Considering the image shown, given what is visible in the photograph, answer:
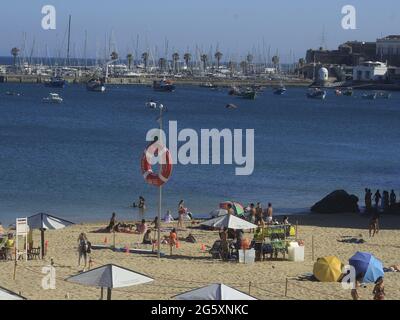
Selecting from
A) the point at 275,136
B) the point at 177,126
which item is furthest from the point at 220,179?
the point at 177,126

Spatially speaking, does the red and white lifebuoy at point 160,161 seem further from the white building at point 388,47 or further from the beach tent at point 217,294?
the white building at point 388,47

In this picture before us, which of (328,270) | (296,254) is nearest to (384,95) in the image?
(296,254)

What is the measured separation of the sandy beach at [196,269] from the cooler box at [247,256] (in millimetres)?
196

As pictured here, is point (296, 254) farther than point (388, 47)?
No

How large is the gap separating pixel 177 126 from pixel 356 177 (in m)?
40.7

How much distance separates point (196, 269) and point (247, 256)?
4.85ft

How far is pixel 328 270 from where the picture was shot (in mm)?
19688

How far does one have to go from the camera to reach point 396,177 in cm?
5150

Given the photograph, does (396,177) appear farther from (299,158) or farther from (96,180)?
(96,180)

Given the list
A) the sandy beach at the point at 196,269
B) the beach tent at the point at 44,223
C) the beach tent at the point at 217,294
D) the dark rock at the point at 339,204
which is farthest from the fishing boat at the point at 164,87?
the beach tent at the point at 217,294

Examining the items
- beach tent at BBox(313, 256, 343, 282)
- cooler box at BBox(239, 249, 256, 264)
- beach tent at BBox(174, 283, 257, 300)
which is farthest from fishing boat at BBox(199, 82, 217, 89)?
beach tent at BBox(174, 283, 257, 300)

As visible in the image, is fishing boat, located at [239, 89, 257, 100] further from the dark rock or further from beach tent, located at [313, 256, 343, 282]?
beach tent, located at [313, 256, 343, 282]

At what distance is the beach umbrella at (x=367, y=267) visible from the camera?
19578mm

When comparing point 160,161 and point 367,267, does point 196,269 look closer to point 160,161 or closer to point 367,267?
point 160,161
